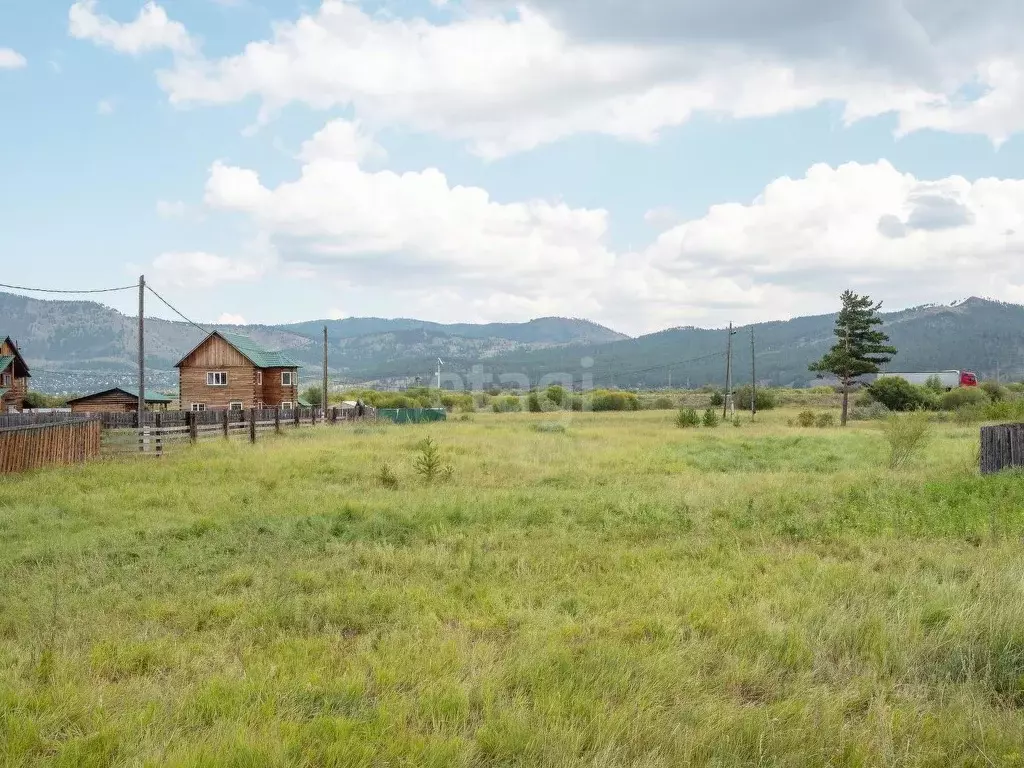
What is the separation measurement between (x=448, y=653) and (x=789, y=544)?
20.6 ft

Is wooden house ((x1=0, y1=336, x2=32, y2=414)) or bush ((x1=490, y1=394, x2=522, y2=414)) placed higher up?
wooden house ((x1=0, y1=336, x2=32, y2=414))

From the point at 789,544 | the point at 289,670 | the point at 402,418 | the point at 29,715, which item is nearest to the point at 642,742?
the point at 289,670

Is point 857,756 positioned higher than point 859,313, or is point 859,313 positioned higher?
point 859,313

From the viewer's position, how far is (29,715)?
448cm

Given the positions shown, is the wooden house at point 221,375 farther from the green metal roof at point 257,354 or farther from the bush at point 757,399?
the bush at point 757,399

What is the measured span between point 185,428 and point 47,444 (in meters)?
7.49

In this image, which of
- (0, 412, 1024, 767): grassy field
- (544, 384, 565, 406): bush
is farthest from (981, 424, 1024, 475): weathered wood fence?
(544, 384, 565, 406): bush

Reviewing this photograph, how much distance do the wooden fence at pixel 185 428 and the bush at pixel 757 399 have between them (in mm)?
43684

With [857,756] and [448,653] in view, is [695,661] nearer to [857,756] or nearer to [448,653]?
[857,756]

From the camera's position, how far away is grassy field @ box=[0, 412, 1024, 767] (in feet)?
14.3

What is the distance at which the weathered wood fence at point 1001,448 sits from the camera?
16.2 metres

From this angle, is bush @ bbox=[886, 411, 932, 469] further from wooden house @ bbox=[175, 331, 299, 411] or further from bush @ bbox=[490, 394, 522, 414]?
bush @ bbox=[490, 394, 522, 414]

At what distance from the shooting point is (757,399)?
71.1 m

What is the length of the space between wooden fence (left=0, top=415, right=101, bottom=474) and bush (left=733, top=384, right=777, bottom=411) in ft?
200
